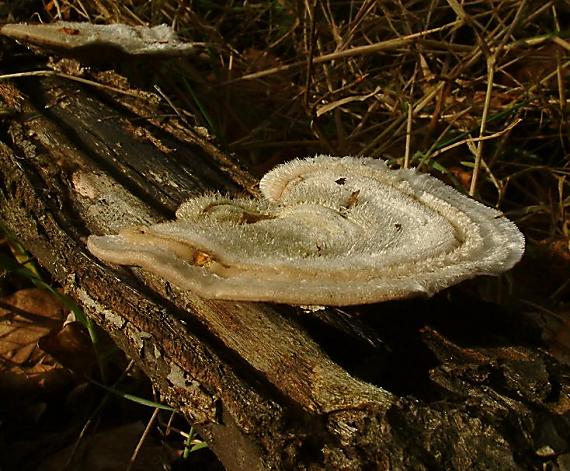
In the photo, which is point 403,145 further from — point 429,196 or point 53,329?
point 53,329

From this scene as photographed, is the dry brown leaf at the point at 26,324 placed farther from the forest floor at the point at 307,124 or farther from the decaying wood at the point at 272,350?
the decaying wood at the point at 272,350

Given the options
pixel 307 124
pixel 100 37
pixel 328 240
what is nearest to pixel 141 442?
pixel 328 240

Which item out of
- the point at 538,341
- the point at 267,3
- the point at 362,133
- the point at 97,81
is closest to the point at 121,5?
the point at 267,3

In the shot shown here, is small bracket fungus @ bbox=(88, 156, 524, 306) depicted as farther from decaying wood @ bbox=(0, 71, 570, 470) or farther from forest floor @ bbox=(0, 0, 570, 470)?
forest floor @ bbox=(0, 0, 570, 470)

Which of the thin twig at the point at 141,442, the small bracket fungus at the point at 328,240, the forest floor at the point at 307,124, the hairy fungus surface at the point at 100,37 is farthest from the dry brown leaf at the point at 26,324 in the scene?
the small bracket fungus at the point at 328,240

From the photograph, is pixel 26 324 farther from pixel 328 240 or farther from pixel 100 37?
pixel 328 240

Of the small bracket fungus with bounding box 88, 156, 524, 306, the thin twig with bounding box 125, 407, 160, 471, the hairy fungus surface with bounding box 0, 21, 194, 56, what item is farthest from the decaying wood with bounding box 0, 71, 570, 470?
the thin twig with bounding box 125, 407, 160, 471
